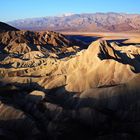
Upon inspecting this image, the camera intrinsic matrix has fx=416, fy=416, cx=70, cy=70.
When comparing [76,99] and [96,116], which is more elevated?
[96,116]

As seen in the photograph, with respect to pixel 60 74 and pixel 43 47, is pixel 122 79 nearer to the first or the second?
pixel 60 74

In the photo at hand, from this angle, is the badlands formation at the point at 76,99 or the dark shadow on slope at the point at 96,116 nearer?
A: the dark shadow on slope at the point at 96,116

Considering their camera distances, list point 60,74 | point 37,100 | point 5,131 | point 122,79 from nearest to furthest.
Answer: point 5,131
point 37,100
point 122,79
point 60,74

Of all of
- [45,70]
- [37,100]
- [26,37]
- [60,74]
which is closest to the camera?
[37,100]

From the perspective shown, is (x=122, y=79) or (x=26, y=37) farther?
(x=26, y=37)

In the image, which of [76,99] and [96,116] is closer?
[96,116]

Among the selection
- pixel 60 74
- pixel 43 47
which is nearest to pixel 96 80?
pixel 60 74

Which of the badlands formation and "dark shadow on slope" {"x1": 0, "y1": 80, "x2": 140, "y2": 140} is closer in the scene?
"dark shadow on slope" {"x1": 0, "y1": 80, "x2": 140, "y2": 140}
